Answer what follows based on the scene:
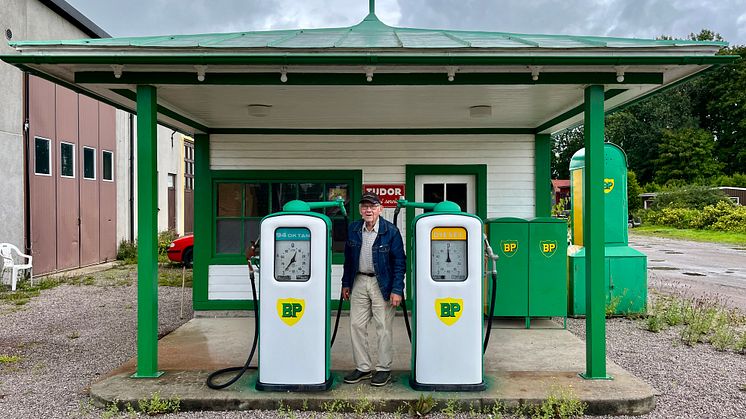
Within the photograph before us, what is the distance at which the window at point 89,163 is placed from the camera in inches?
555

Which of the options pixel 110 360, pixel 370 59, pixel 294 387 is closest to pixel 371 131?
pixel 370 59

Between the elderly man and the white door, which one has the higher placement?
the white door

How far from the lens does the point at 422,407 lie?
4016 mm

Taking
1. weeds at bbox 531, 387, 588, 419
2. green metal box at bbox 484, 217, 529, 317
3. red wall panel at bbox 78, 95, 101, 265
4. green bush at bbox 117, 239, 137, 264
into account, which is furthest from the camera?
green bush at bbox 117, 239, 137, 264

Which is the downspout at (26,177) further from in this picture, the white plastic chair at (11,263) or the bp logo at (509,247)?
the bp logo at (509,247)

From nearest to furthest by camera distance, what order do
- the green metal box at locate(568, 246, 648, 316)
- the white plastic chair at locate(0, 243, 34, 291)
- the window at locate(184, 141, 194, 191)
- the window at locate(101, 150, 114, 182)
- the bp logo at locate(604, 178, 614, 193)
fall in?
the green metal box at locate(568, 246, 648, 316) → the bp logo at locate(604, 178, 614, 193) → the white plastic chair at locate(0, 243, 34, 291) → the window at locate(101, 150, 114, 182) → the window at locate(184, 141, 194, 191)

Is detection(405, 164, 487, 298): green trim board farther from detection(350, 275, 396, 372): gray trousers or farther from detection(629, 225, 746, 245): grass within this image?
detection(629, 225, 746, 245): grass

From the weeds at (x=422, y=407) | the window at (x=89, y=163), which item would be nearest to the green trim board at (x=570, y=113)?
the weeds at (x=422, y=407)

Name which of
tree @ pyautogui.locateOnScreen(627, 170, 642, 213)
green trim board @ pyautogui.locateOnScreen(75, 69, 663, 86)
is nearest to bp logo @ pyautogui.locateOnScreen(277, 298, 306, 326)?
green trim board @ pyautogui.locateOnScreen(75, 69, 663, 86)

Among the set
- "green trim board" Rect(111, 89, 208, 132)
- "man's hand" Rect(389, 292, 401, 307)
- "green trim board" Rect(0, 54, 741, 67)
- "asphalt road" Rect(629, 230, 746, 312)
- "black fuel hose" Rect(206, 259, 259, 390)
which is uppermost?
"green trim board" Rect(0, 54, 741, 67)

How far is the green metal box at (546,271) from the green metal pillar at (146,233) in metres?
4.32

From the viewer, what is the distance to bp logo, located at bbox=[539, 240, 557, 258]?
6695 millimetres

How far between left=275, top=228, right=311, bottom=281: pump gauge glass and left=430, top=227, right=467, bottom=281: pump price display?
39.0 inches

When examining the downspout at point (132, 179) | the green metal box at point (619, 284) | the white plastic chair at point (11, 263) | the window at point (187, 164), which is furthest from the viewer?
the window at point (187, 164)
